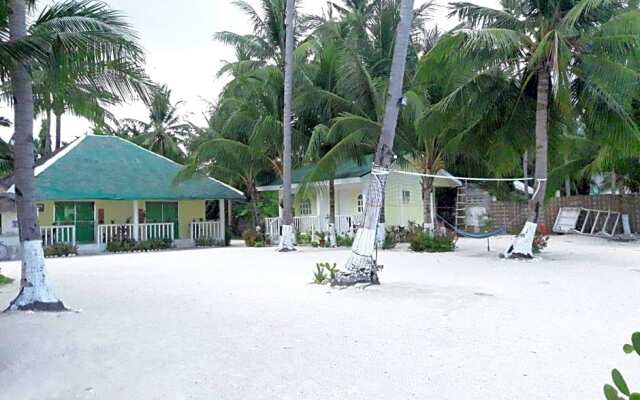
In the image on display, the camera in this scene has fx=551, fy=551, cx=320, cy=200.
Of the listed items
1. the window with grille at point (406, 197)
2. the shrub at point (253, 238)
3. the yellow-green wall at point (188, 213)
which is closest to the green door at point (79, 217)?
the yellow-green wall at point (188, 213)

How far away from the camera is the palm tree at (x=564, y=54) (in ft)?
40.7

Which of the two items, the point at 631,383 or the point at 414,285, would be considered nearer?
the point at 631,383

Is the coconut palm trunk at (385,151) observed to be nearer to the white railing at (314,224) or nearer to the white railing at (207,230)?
the white railing at (314,224)

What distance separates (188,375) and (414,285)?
5603mm

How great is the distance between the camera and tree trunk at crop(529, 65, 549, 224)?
Result: 1420 cm

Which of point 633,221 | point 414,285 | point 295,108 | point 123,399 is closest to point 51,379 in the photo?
point 123,399

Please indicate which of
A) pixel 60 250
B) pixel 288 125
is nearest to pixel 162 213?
pixel 60 250

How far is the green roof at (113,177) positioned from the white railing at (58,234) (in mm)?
1421

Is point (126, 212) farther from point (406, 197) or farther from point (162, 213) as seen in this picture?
point (406, 197)

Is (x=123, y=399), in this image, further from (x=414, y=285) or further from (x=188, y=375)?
(x=414, y=285)

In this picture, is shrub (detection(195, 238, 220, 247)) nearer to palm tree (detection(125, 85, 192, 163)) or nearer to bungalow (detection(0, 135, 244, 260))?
bungalow (detection(0, 135, 244, 260))

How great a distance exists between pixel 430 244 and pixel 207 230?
10.7m

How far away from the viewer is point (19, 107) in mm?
7723

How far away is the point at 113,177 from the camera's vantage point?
21281 millimetres
